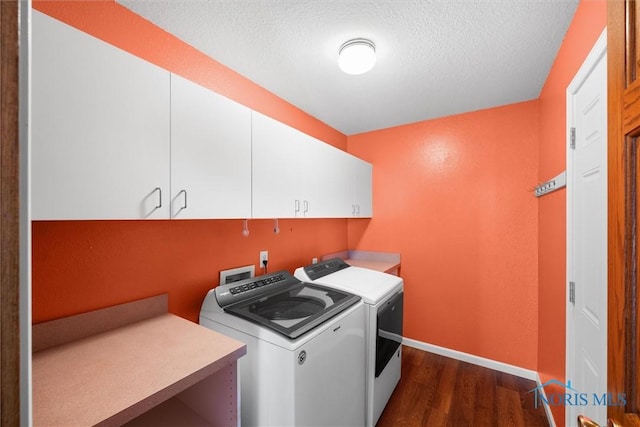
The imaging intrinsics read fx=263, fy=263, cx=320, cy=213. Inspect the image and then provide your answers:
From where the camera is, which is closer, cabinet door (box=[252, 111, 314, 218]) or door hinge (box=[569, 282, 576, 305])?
door hinge (box=[569, 282, 576, 305])

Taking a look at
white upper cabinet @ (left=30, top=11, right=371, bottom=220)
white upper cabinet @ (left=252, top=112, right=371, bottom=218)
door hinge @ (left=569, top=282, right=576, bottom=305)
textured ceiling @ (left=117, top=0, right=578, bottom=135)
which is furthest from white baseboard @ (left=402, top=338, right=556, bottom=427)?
textured ceiling @ (left=117, top=0, right=578, bottom=135)

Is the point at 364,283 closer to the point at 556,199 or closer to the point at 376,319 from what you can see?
the point at 376,319

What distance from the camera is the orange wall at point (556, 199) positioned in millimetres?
1232

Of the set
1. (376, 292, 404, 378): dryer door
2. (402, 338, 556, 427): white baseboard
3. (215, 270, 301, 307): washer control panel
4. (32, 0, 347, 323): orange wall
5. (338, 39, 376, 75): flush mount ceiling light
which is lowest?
(402, 338, 556, 427): white baseboard

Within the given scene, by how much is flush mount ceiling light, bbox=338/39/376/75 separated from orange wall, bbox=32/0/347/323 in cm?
79

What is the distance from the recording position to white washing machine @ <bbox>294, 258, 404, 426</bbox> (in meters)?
1.73

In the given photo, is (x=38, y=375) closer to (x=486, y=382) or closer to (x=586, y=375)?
(x=586, y=375)

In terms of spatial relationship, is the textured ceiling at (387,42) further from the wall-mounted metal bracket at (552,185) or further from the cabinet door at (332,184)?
the wall-mounted metal bracket at (552,185)

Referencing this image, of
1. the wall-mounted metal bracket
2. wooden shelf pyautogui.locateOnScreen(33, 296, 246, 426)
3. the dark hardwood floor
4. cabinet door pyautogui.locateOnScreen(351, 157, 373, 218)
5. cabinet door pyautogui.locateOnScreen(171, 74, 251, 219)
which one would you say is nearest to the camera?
wooden shelf pyautogui.locateOnScreen(33, 296, 246, 426)

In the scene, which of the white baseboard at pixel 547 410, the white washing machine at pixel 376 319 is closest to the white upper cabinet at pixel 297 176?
the white washing machine at pixel 376 319

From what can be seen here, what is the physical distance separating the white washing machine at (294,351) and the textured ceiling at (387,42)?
146cm

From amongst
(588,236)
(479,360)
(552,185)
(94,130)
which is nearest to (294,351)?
(94,130)

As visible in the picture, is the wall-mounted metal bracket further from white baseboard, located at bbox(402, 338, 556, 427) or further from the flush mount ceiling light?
white baseboard, located at bbox(402, 338, 556, 427)

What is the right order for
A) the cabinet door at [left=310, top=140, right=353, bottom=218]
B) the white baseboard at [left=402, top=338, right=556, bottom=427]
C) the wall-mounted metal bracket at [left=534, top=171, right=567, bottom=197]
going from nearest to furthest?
the wall-mounted metal bracket at [left=534, top=171, right=567, bottom=197] → the cabinet door at [left=310, top=140, right=353, bottom=218] → the white baseboard at [left=402, top=338, right=556, bottom=427]
